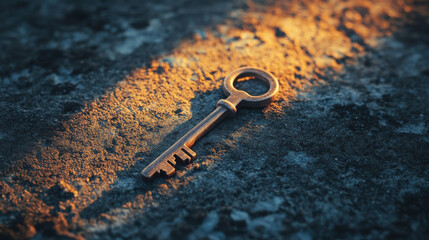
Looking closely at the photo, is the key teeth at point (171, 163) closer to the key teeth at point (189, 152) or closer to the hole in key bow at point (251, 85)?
the key teeth at point (189, 152)

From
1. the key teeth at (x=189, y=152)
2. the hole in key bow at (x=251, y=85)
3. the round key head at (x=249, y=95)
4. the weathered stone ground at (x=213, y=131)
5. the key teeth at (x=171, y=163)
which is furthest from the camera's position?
the hole in key bow at (x=251, y=85)

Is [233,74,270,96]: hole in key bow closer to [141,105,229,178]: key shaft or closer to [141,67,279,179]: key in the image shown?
[141,67,279,179]: key

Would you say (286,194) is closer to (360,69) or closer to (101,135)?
(101,135)

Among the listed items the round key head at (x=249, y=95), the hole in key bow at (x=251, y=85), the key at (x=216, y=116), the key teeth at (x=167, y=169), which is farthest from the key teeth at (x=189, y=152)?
the hole in key bow at (x=251, y=85)

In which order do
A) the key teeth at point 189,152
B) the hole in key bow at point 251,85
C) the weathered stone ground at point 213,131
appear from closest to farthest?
the weathered stone ground at point 213,131, the key teeth at point 189,152, the hole in key bow at point 251,85

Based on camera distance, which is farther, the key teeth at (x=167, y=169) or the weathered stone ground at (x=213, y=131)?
the key teeth at (x=167, y=169)

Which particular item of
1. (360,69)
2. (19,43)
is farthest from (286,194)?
(19,43)
